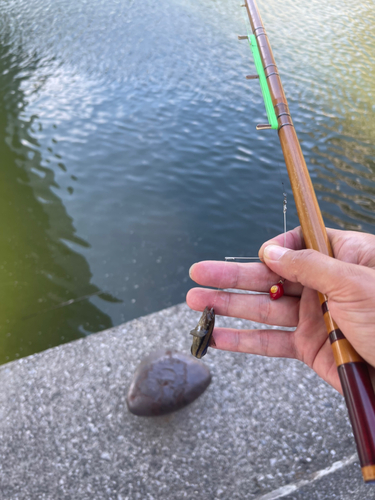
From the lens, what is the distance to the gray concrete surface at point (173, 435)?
2771 mm

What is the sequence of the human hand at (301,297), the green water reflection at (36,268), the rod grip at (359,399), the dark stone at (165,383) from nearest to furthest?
the rod grip at (359,399) → the human hand at (301,297) → the dark stone at (165,383) → the green water reflection at (36,268)

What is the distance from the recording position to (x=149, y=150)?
7.21m

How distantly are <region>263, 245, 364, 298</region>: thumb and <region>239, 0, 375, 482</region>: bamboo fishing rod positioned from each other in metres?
0.11

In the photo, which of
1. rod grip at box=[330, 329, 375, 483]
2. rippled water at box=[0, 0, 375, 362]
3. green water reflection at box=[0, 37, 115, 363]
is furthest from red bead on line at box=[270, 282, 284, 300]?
green water reflection at box=[0, 37, 115, 363]

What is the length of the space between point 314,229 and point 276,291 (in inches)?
20.2

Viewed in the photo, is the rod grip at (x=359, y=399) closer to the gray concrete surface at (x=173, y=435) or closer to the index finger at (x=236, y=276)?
the index finger at (x=236, y=276)

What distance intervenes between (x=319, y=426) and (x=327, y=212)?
3589 millimetres

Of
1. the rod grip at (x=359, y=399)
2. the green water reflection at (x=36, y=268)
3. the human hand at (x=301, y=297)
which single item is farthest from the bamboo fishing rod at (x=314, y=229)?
the green water reflection at (x=36, y=268)

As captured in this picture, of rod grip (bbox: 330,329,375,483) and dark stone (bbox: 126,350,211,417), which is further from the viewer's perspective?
dark stone (bbox: 126,350,211,417)

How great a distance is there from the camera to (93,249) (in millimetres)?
5551

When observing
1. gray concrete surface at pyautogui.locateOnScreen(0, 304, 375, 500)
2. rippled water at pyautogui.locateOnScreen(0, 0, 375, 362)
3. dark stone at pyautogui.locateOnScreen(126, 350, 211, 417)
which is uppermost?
rippled water at pyautogui.locateOnScreen(0, 0, 375, 362)

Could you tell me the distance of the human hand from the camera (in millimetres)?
1710

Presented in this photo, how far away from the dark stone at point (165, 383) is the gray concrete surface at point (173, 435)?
8cm

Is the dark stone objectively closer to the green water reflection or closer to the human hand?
the human hand
